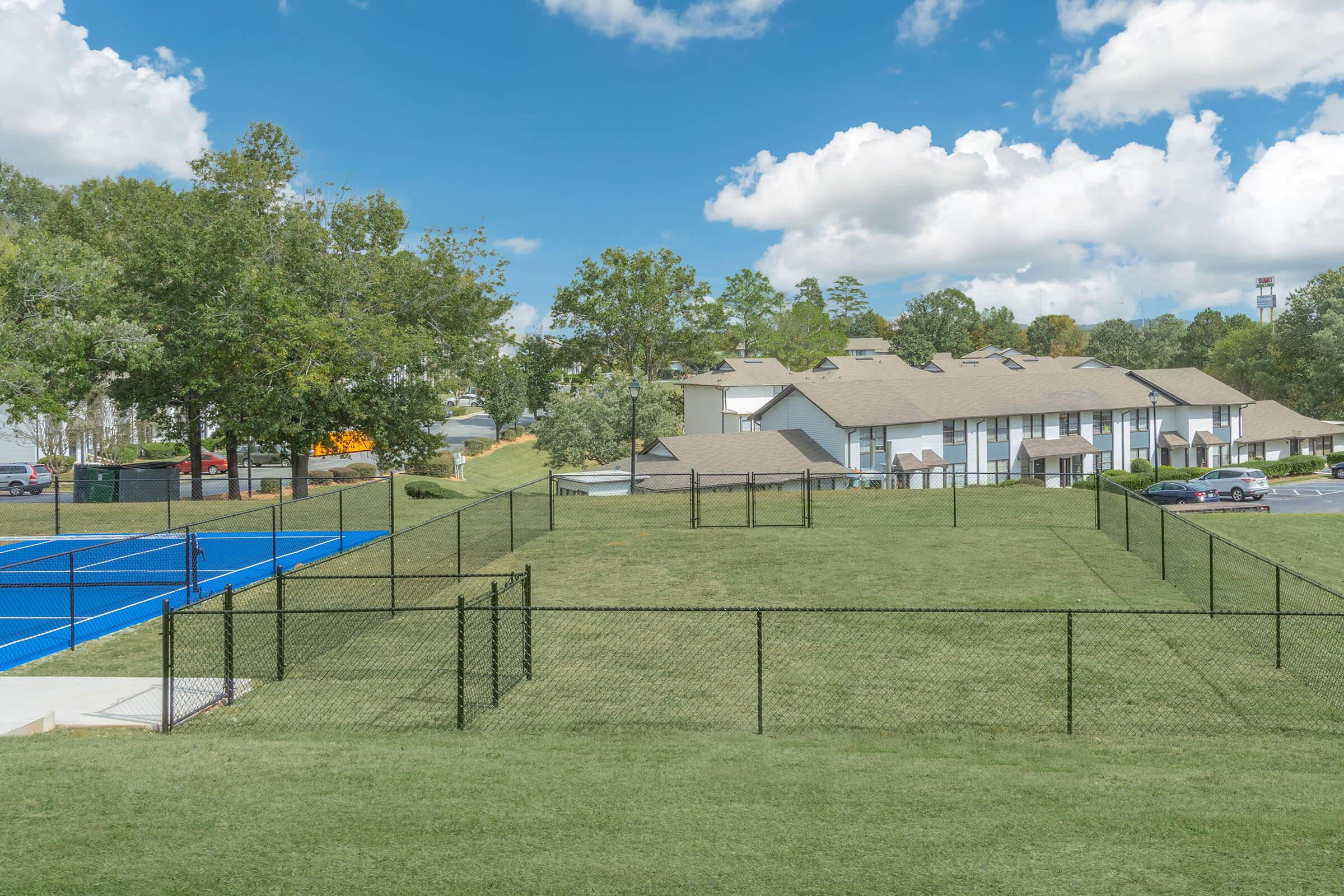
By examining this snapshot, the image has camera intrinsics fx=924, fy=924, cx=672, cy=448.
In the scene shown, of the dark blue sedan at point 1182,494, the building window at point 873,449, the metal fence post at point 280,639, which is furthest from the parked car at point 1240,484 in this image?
the metal fence post at point 280,639

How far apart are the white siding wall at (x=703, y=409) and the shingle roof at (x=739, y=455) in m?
23.8

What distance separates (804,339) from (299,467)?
273 ft

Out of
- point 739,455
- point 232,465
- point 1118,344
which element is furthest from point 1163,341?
point 232,465

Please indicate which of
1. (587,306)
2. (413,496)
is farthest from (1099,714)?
(587,306)

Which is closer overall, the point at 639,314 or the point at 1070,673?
the point at 1070,673

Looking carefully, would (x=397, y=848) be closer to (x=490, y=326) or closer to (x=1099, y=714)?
(x=1099, y=714)

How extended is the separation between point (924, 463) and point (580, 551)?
34.3 metres

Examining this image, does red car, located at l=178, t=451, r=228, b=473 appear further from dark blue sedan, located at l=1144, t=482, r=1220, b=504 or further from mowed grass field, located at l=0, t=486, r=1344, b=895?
dark blue sedan, located at l=1144, t=482, r=1220, b=504

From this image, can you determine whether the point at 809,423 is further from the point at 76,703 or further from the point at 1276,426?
the point at 76,703

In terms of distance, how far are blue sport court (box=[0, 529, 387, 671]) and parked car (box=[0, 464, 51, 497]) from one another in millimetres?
22768

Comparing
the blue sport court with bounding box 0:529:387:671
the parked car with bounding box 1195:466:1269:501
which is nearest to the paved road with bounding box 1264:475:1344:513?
the parked car with bounding box 1195:466:1269:501

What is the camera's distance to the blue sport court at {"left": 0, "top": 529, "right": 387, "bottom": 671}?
16812mm

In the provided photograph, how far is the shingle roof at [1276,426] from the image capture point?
70625 millimetres

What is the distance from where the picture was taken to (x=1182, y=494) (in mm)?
43031
